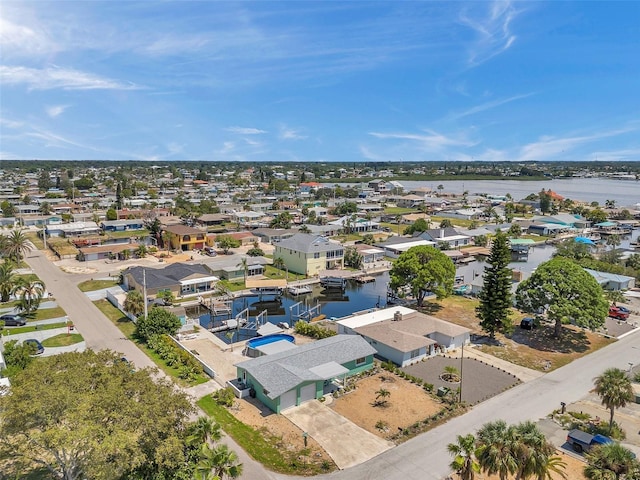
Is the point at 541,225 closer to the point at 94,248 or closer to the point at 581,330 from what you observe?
the point at 581,330

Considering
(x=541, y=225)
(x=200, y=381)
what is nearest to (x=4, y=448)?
(x=200, y=381)

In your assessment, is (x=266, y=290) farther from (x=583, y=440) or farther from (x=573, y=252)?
(x=573, y=252)

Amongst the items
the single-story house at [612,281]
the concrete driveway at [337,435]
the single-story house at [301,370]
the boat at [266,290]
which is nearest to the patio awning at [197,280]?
the boat at [266,290]

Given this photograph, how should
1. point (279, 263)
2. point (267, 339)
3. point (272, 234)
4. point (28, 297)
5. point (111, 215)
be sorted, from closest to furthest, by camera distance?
1. point (267, 339)
2. point (28, 297)
3. point (279, 263)
4. point (272, 234)
5. point (111, 215)

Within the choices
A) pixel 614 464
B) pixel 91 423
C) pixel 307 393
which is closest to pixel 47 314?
pixel 307 393

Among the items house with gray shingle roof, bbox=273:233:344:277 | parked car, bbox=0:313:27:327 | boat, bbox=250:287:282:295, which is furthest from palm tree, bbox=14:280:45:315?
house with gray shingle roof, bbox=273:233:344:277
